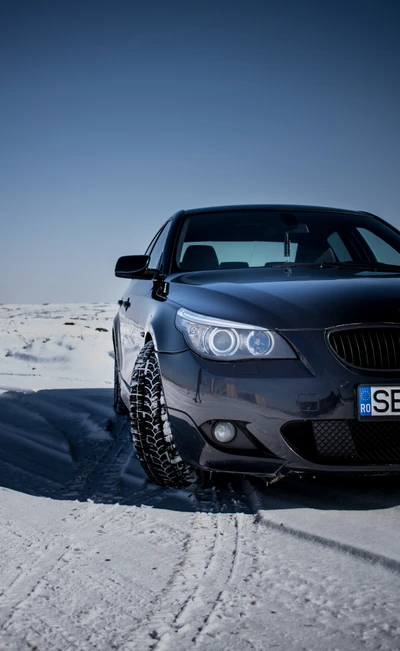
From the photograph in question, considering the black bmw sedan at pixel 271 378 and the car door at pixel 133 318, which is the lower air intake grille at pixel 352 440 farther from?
the car door at pixel 133 318

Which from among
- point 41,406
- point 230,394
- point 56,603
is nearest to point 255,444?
point 230,394

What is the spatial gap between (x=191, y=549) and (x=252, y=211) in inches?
103

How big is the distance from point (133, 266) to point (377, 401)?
1892mm

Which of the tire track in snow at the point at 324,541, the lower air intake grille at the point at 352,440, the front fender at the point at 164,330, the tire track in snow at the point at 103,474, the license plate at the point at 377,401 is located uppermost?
the front fender at the point at 164,330

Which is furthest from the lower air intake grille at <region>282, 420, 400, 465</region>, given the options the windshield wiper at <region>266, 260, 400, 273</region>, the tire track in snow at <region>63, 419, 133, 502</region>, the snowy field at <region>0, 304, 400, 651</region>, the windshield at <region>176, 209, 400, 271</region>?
the windshield at <region>176, 209, 400, 271</region>

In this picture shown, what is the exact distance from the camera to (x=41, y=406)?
5715 mm

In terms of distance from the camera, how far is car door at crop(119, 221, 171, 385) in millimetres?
3947

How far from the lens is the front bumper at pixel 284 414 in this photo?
2.66 m

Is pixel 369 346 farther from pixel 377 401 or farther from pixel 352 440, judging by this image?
pixel 352 440

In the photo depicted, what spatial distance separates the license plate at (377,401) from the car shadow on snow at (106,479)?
437 mm

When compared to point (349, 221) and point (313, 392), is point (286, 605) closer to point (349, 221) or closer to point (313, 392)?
point (313, 392)

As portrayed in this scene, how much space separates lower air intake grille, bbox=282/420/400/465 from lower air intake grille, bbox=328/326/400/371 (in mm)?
232

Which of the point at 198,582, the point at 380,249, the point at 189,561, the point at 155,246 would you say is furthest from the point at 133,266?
the point at 198,582

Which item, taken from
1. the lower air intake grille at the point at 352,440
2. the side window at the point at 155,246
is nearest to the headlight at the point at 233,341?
the lower air intake grille at the point at 352,440
